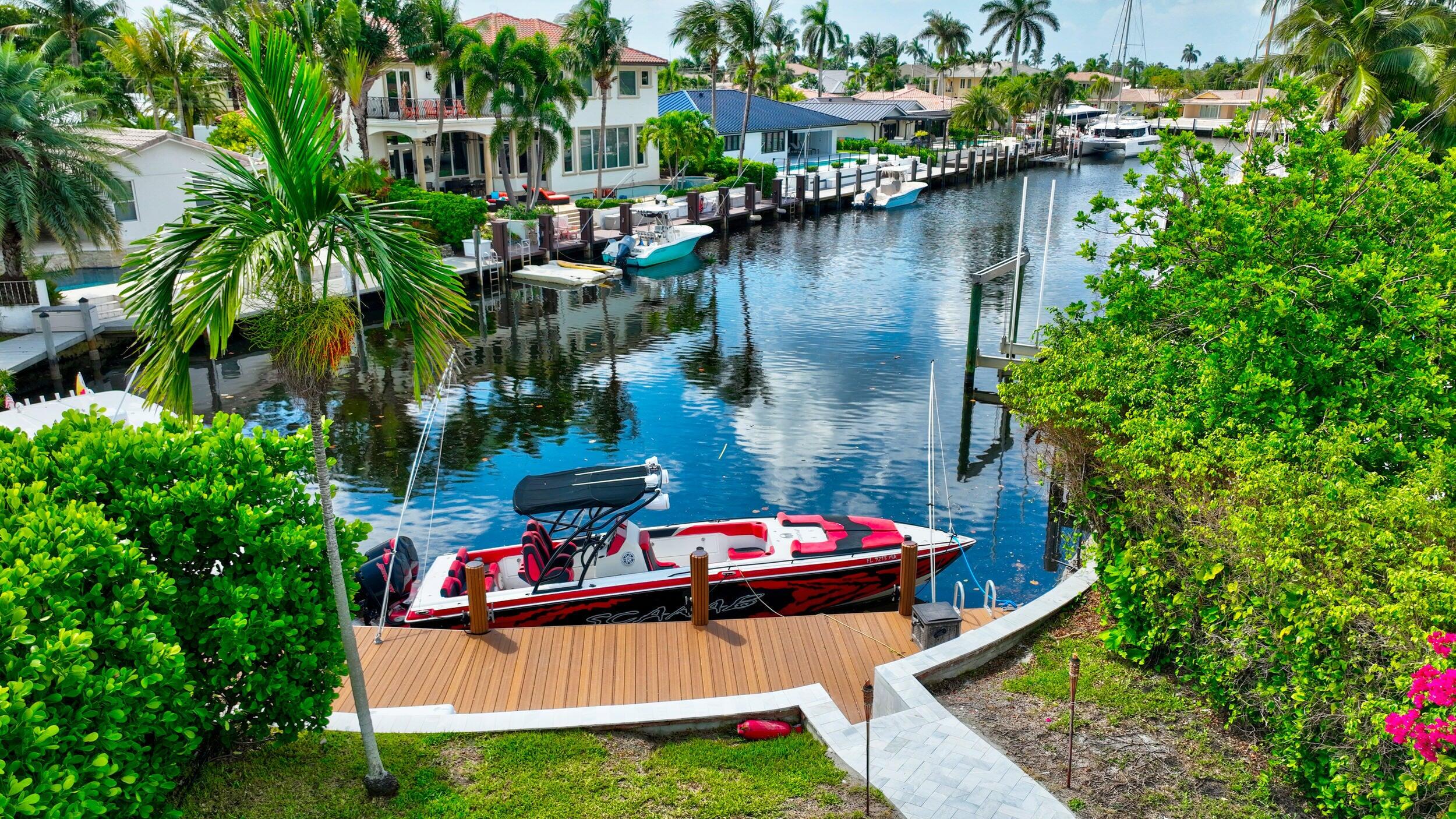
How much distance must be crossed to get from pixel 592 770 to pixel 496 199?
133 feet

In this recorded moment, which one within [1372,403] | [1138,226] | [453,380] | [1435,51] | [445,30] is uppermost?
[445,30]

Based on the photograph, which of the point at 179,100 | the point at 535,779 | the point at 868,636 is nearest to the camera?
the point at 535,779

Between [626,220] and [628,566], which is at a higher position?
[626,220]

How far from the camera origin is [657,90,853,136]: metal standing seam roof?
61503 millimetres

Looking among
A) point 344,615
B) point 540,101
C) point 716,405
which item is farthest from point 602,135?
point 344,615

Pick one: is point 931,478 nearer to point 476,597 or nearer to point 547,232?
point 476,597

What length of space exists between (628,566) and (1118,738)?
6947 mm

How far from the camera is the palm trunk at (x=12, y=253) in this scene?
26.0 meters

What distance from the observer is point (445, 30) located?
40375 mm

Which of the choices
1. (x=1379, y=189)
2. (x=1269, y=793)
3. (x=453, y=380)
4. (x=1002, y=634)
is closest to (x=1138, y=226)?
(x=1379, y=189)

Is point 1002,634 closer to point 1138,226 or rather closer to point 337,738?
point 1138,226

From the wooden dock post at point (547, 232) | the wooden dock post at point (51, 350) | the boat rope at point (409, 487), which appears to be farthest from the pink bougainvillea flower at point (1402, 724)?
the wooden dock post at point (547, 232)

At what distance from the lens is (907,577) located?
41.0ft

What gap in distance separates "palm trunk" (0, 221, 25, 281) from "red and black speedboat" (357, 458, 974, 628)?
19167 mm
